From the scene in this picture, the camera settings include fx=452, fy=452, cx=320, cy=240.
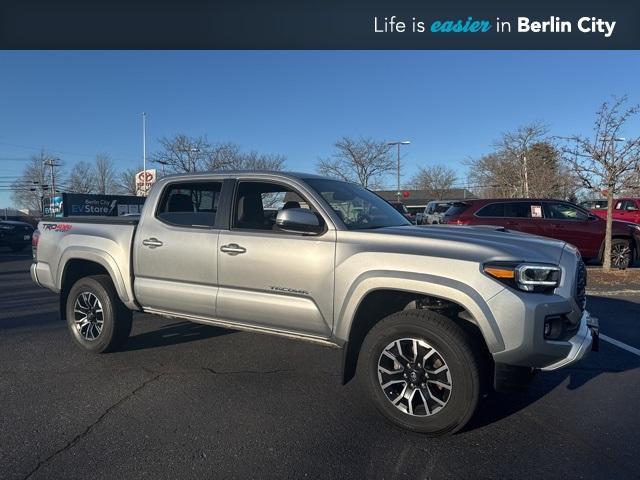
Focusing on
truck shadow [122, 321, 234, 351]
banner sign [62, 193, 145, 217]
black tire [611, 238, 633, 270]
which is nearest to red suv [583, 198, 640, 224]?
black tire [611, 238, 633, 270]

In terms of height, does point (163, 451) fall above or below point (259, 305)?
below

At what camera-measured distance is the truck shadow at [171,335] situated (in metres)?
5.25

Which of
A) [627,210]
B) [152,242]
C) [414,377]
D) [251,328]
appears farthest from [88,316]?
[627,210]

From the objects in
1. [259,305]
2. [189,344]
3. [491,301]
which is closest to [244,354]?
[189,344]

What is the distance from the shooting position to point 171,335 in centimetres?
566

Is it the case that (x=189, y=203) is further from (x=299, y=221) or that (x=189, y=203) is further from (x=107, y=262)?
(x=299, y=221)

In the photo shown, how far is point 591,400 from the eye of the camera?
146 inches

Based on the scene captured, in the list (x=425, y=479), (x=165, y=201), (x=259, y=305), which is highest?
(x=165, y=201)

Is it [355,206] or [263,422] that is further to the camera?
[355,206]

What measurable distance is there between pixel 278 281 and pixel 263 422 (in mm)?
1069

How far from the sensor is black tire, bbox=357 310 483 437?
298 centimetres

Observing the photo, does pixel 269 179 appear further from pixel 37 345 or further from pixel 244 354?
pixel 37 345

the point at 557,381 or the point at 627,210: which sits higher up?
the point at 627,210

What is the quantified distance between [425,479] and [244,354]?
2.70 m
